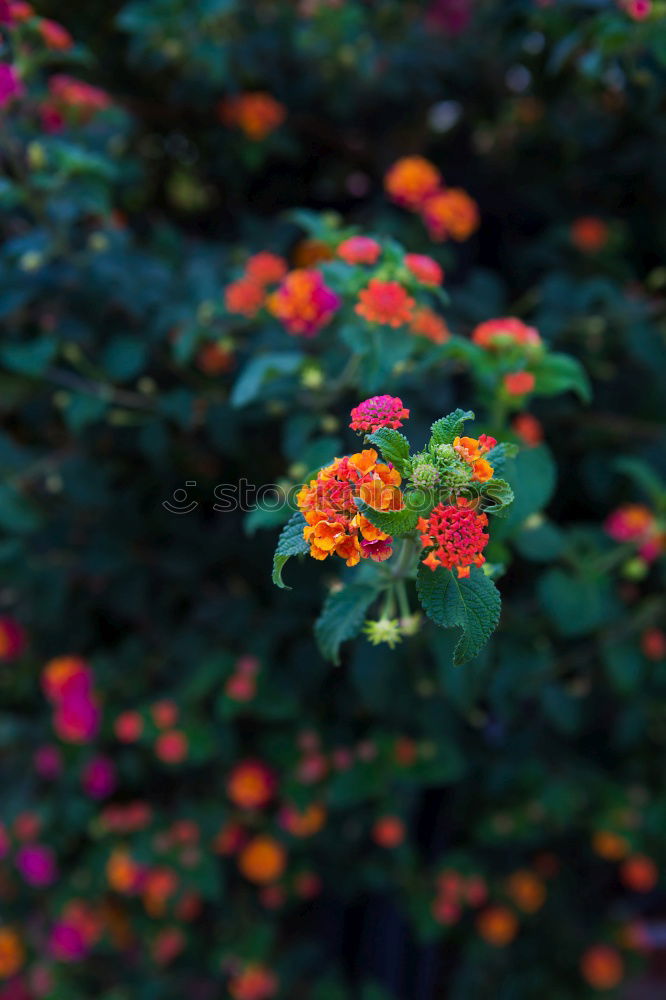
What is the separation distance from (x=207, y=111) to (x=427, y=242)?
0.52 m

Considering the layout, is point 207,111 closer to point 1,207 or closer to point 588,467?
point 1,207

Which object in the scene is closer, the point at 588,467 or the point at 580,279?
the point at 588,467

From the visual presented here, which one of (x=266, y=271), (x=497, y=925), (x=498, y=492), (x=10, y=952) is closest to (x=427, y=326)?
(x=266, y=271)

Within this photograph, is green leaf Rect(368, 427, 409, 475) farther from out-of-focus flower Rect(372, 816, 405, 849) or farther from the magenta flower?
the magenta flower

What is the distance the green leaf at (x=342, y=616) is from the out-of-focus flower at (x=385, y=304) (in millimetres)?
295

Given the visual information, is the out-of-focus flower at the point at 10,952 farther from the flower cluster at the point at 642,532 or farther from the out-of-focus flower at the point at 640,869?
the flower cluster at the point at 642,532

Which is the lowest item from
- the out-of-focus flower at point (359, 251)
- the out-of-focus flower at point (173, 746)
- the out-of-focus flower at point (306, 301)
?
the out-of-focus flower at point (173, 746)

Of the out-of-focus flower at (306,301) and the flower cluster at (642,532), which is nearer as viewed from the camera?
the out-of-focus flower at (306,301)

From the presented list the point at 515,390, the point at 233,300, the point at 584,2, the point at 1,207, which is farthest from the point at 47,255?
the point at 584,2

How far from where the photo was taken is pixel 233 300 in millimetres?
1064

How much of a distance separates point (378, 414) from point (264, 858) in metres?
1.16

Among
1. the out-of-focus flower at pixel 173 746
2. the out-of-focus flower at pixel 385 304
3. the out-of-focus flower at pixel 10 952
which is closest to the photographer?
the out-of-focus flower at pixel 385 304

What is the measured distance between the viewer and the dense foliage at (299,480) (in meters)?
1.09

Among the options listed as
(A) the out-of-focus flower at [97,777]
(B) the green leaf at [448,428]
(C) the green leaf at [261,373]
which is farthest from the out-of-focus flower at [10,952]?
(B) the green leaf at [448,428]
